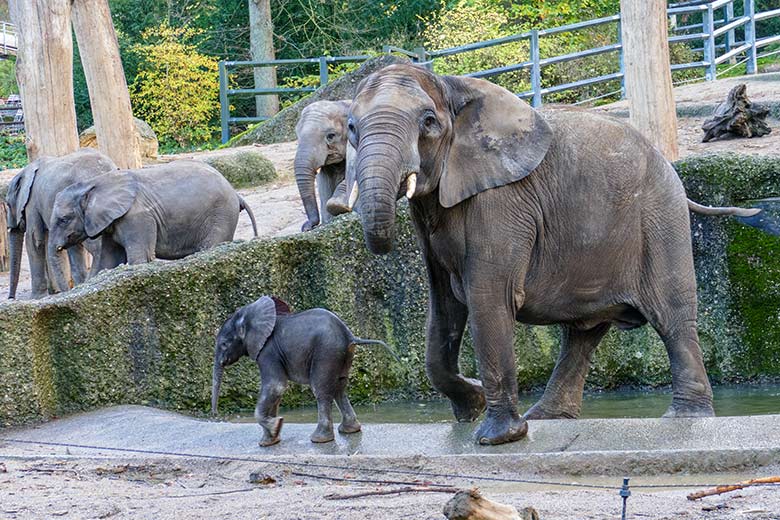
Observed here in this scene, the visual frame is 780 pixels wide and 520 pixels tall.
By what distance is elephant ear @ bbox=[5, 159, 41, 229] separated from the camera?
13.7 meters

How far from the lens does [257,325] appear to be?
7.13 meters

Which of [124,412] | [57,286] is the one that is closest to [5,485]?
[124,412]

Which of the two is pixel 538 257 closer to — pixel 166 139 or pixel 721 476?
pixel 721 476

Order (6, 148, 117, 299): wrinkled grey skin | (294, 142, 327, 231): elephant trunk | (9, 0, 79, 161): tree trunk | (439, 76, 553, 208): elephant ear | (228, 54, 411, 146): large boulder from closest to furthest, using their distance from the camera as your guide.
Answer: (439, 76, 553, 208): elephant ear → (294, 142, 327, 231): elephant trunk → (6, 148, 117, 299): wrinkled grey skin → (9, 0, 79, 161): tree trunk → (228, 54, 411, 146): large boulder

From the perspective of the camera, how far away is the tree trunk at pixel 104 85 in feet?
51.4

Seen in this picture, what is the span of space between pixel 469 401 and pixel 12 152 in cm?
2353

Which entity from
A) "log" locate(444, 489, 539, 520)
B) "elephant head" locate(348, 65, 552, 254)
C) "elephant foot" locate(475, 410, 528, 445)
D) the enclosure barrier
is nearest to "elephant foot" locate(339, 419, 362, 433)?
"elephant foot" locate(475, 410, 528, 445)

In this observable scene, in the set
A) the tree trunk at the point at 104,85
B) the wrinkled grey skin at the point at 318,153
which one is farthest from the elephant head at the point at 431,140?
the tree trunk at the point at 104,85

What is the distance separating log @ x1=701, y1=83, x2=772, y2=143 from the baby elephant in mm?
9653

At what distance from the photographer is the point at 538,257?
22.8ft

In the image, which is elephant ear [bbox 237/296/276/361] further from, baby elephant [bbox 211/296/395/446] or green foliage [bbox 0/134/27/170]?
green foliage [bbox 0/134/27/170]

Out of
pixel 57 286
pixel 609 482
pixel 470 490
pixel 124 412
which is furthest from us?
pixel 57 286

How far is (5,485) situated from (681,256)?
3560mm

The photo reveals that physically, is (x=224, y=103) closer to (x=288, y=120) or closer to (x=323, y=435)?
(x=288, y=120)
